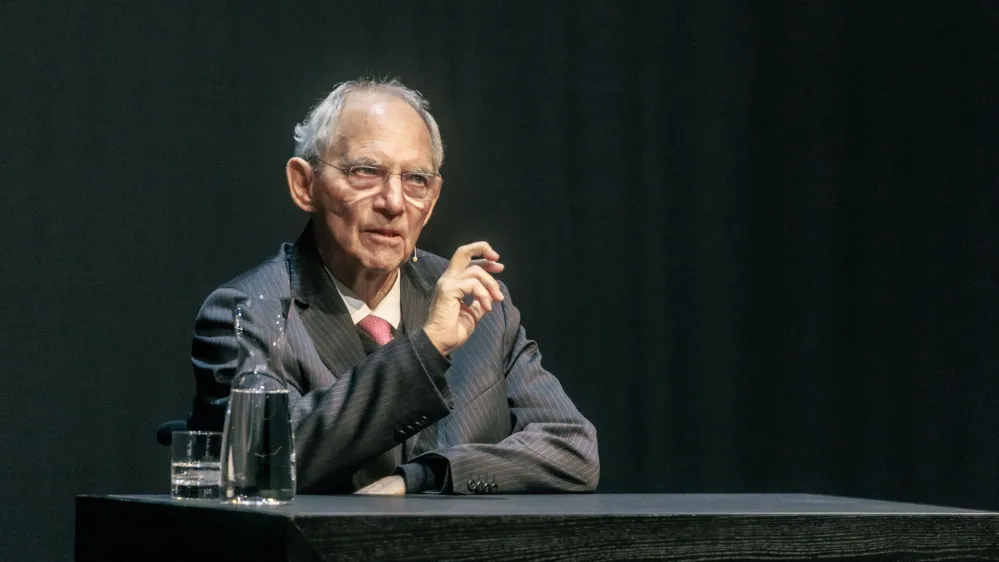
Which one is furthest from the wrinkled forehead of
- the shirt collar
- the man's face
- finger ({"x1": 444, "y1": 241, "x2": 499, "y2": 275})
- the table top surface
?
the table top surface

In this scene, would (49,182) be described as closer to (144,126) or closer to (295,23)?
(144,126)

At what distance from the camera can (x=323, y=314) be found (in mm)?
2385

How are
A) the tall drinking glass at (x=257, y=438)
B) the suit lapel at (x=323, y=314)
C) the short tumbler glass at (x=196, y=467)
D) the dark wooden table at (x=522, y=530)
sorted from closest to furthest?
the dark wooden table at (x=522, y=530) → the tall drinking glass at (x=257, y=438) → the short tumbler glass at (x=196, y=467) → the suit lapel at (x=323, y=314)

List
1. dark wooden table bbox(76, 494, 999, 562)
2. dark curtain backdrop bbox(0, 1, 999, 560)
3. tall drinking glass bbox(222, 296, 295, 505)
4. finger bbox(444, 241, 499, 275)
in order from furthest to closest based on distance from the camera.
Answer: dark curtain backdrop bbox(0, 1, 999, 560) → finger bbox(444, 241, 499, 275) → tall drinking glass bbox(222, 296, 295, 505) → dark wooden table bbox(76, 494, 999, 562)

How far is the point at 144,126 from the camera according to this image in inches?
129

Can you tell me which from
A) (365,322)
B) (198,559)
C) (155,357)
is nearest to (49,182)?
(155,357)

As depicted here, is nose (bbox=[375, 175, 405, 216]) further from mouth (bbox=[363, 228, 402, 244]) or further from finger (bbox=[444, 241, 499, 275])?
finger (bbox=[444, 241, 499, 275])

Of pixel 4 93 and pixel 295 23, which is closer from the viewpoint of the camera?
pixel 4 93

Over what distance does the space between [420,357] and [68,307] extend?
1.51m

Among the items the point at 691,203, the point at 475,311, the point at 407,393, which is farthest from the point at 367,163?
the point at 691,203

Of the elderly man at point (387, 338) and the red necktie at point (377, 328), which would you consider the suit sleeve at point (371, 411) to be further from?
the red necktie at point (377, 328)

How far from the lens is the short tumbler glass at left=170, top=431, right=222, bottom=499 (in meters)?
1.60

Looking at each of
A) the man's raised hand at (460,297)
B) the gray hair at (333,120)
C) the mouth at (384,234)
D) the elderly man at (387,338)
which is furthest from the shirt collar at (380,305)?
the man's raised hand at (460,297)

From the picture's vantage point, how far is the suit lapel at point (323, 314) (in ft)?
7.68
